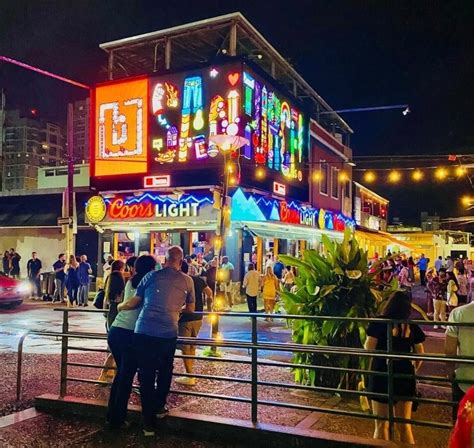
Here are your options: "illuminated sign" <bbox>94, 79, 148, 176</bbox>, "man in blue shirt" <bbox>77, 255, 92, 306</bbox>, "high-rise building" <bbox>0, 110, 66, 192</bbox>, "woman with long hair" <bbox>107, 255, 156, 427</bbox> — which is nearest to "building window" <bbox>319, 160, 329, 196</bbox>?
"illuminated sign" <bbox>94, 79, 148, 176</bbox>

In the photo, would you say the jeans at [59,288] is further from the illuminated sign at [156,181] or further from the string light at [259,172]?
the string light at [259,172]

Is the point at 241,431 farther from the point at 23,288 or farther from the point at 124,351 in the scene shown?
the point at 23,288

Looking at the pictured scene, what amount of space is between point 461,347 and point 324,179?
2665 centimetres

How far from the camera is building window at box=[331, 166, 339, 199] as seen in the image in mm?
32438

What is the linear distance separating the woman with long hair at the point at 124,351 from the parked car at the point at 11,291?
1292 centimetres

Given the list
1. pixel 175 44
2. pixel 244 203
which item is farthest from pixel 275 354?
pixel 175 44

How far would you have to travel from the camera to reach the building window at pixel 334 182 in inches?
1277

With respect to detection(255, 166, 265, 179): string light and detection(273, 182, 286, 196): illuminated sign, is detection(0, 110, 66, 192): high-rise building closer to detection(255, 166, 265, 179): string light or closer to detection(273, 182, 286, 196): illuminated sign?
detection(273, 182, 286, 196): illuminated sign

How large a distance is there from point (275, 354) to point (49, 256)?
62.6 feet

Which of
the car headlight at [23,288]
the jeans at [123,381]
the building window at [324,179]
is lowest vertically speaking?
the jeans at [123,381]

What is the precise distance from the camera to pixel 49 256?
26781 mm

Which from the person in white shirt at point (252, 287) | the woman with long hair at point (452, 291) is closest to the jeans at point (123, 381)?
the person in white shirt at point (252, 287)

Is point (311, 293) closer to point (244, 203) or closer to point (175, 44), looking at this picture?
point (244, 203)

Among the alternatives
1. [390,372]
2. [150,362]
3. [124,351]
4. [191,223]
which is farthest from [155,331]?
[191,223]
